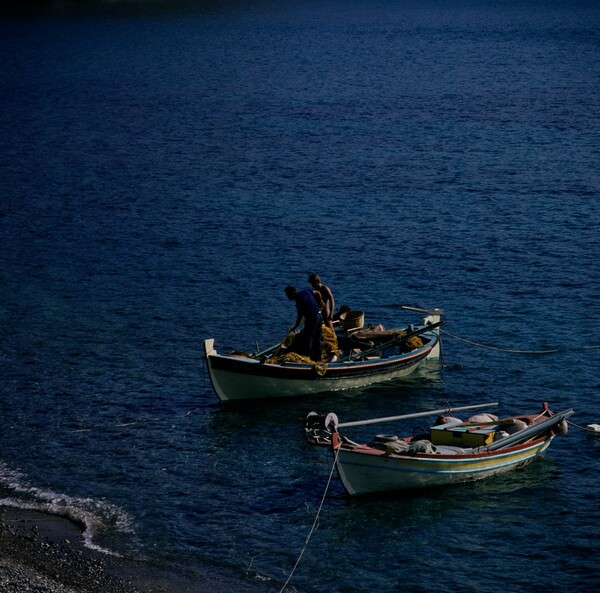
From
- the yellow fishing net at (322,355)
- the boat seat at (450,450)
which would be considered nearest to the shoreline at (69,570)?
the boat seat at (450,450)

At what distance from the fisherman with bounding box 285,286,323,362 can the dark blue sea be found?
1300mm

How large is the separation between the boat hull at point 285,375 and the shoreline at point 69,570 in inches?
268

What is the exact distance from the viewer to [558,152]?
5997cm

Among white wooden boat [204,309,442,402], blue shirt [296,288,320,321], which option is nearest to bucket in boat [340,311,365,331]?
white wooden boat [204,309,442,402]

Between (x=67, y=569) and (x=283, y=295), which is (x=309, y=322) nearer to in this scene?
(x=283, y=295)

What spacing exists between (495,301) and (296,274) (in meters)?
7.76

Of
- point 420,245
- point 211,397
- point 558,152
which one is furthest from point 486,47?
point 211,397

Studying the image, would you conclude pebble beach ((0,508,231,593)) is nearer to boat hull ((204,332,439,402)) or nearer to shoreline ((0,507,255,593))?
shoreline ((0,507,255,593))

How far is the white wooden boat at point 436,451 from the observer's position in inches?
872

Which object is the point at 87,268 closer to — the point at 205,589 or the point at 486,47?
the point at 205,589

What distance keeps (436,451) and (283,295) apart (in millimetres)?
14879

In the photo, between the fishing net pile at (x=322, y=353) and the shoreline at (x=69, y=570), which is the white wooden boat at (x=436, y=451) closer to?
the shoreline at (x=69, y=570)

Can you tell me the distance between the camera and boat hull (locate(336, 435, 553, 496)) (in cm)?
2212

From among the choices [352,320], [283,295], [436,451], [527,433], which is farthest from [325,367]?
[283,295]
